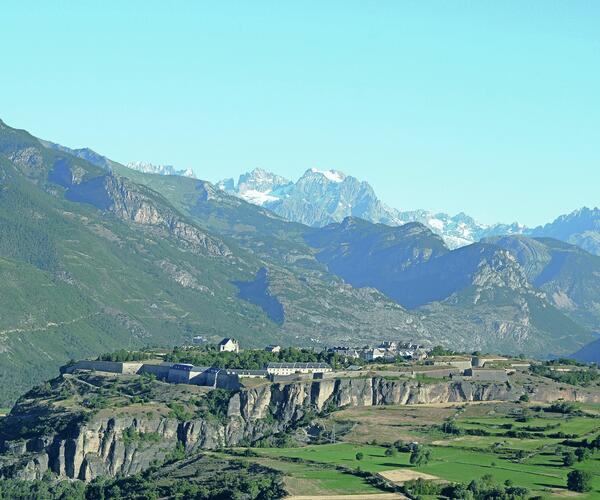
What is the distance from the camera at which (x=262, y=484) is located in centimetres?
19762

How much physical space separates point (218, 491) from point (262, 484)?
601 cm

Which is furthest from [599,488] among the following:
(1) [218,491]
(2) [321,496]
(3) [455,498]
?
(1) [218,491]

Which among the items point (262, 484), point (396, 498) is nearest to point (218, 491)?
point (262, 484)

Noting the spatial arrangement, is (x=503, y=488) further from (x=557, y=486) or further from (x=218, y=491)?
(x=218, y=491)

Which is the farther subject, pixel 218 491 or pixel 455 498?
pixel 218 491

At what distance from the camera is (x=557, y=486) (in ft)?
633

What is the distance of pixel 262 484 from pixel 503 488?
97.6 ft

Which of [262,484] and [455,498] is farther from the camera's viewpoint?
[262,484]

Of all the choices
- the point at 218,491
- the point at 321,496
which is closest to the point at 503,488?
the point at 321,496

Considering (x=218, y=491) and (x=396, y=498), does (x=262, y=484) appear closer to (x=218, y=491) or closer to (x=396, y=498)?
(x=218, y=491)

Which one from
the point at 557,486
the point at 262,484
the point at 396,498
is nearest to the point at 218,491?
the point at 262,484

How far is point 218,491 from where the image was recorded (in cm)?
19975

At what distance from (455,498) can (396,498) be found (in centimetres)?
688

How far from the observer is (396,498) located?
614 feet
